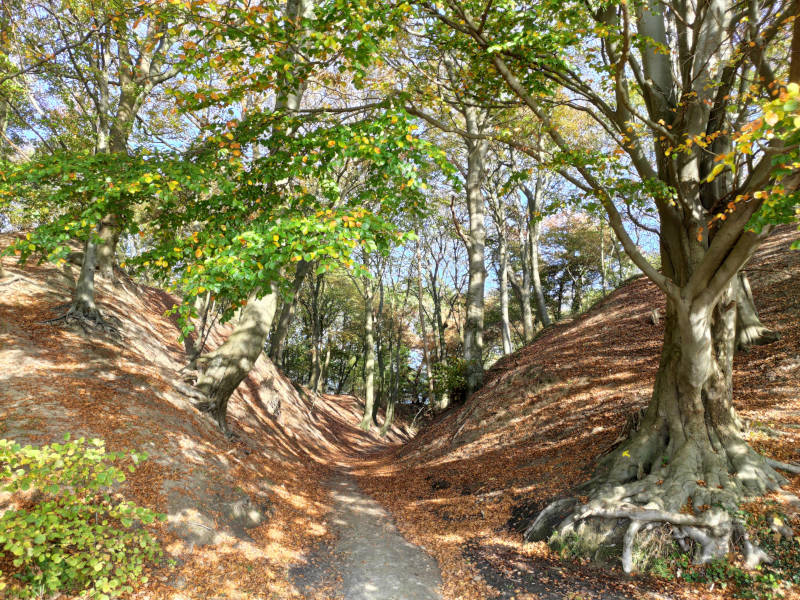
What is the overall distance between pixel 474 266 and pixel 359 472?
808 centimetres

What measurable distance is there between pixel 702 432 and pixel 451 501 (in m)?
4.59

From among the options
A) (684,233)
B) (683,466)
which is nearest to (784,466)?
(683,466)

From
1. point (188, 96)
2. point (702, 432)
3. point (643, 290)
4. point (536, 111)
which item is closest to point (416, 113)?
point (536, 111)

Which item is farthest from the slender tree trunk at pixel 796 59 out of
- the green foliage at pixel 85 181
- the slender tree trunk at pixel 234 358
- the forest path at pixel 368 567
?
the slender tree trunk at pixel 234 358

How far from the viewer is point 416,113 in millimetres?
6805

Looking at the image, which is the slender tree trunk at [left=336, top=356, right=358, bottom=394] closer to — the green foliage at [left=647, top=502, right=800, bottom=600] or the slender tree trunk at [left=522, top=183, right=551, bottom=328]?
the slender tree trunk at [left=522, top=183, right=551, bottom=328]

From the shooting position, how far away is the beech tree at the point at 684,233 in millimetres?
5039

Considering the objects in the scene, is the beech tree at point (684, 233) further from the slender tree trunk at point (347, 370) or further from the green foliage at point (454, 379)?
the slender tree trunk at point (347, 370)

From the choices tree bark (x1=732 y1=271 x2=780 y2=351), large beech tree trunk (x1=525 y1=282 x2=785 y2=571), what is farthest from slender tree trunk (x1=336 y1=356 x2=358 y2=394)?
large beech tree trunk (x1=525 y1=282 x2=785 y2=571)

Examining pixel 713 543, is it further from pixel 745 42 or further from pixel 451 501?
pixel 745 42

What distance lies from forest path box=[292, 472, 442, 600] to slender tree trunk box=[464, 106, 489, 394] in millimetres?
7401

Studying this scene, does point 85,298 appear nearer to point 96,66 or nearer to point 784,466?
point 96,66

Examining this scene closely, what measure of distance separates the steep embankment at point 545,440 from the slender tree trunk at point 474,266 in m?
0.93

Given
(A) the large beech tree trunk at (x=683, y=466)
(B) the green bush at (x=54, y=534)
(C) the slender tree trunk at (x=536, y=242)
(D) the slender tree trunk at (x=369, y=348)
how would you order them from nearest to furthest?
(B) the green bush at (x=54, y=534) → (A) the large beech tree trunk at (x=683, y=466) → (C) the slender tree trunk at (x=536, y=242) → (D) the slender tree trunk at (x=369, y=348)
